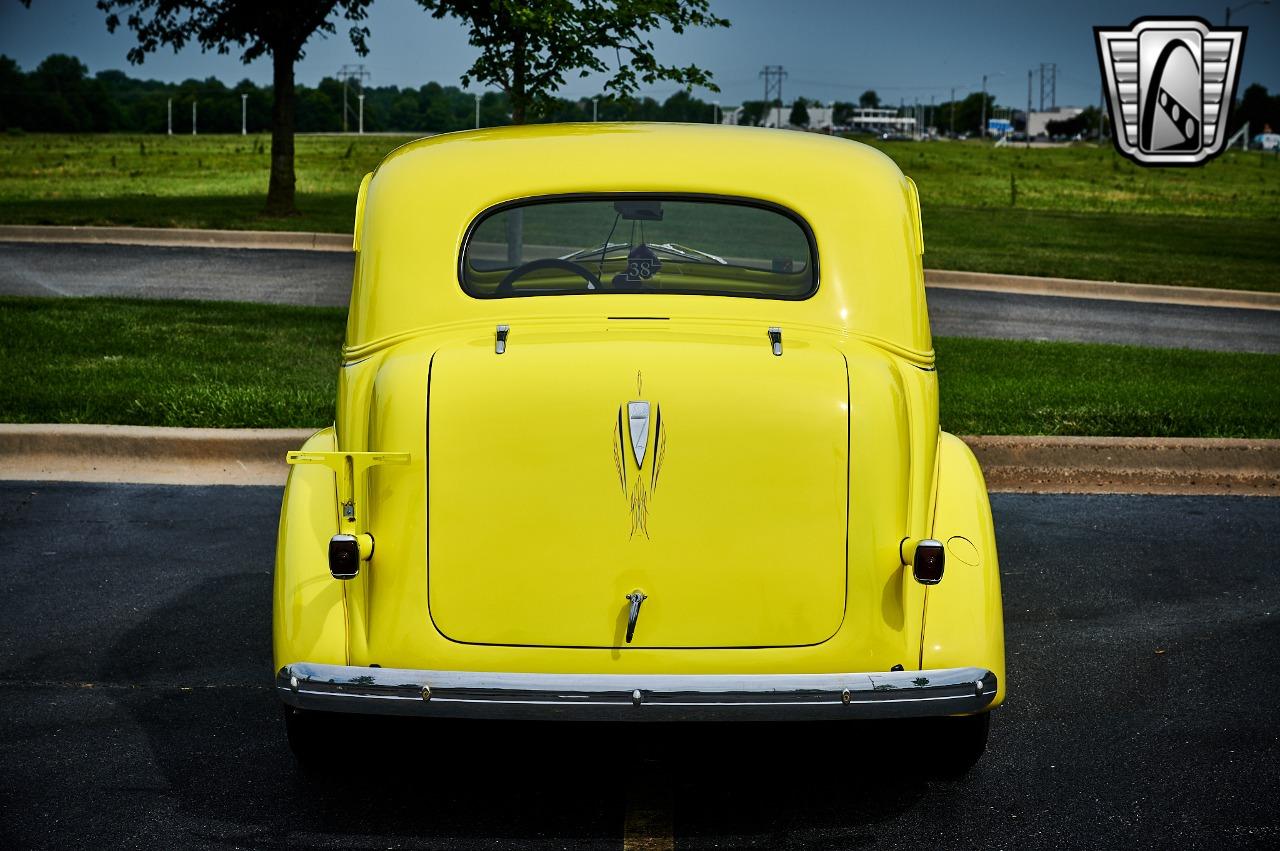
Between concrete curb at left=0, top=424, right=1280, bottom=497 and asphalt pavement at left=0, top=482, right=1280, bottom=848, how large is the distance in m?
1.75

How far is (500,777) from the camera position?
13.6ft

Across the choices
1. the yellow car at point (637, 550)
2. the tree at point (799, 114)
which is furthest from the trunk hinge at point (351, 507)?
the tree at point (799, 114)

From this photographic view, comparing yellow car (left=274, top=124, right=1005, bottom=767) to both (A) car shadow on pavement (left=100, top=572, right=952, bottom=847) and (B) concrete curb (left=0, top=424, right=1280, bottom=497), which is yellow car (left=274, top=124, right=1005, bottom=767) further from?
(B) concrete curb (left=0, top=424, right=1280, bottom=497)

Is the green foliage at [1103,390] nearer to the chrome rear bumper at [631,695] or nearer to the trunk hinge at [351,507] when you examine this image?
the chrome rear bumper at [631,695]

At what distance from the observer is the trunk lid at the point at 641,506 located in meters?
3.62

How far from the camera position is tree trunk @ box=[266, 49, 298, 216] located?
2308 cm

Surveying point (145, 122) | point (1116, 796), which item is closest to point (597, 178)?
point (1116, 796)

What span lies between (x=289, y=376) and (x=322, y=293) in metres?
5.29

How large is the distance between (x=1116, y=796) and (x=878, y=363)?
1373 millimetres

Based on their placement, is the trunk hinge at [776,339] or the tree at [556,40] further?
the tree at [556,40]

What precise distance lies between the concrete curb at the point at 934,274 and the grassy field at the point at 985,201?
0.99m

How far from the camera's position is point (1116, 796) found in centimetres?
402

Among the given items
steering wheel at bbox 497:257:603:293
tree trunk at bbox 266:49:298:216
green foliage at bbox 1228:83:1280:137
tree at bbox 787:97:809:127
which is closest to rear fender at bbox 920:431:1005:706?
steering wheel at bbox 497:257:603:293

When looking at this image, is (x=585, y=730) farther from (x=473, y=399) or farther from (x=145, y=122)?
(x=145, y=122)
